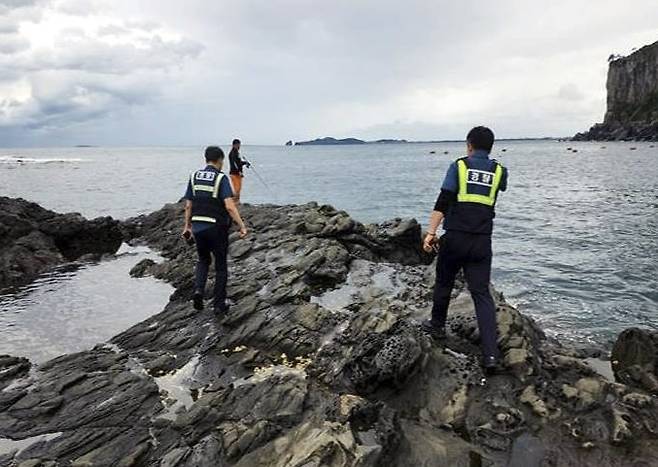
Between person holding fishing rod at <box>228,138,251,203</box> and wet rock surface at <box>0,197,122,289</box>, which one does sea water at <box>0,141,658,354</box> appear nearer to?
person holding fishing rod at <box>228,138,251,203</box>

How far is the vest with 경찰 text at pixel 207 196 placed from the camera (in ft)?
30.2

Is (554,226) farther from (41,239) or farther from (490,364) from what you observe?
(41,239)

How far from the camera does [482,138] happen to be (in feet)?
23.5

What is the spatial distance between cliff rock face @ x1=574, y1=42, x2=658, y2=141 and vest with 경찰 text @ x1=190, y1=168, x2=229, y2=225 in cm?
16046

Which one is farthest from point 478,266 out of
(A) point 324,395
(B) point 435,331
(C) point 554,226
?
(C) point 554,226

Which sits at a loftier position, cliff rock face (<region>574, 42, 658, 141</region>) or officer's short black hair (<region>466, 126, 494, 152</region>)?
cliff rock face (<region>574, 42, 658, 141</region>)

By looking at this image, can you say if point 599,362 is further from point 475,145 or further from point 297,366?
point 297,366

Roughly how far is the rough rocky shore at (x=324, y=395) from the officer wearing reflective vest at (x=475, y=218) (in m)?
0.89

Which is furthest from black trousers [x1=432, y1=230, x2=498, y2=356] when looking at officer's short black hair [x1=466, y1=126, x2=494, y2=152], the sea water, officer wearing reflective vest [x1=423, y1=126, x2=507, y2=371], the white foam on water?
the sea water

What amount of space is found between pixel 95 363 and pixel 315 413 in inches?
167

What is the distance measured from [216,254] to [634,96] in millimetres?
185331

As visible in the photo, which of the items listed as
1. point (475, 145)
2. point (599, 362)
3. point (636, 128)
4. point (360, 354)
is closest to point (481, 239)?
point (475, 145)

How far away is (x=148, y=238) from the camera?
21.7 metres

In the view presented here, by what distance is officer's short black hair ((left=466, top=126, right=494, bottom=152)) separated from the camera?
281 inches
